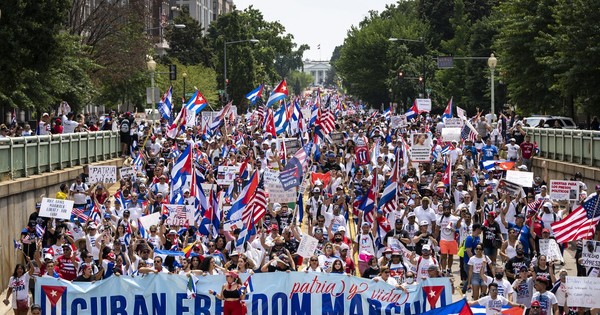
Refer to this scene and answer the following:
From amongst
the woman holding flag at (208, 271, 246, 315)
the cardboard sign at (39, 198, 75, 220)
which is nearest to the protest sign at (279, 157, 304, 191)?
the cardboard sign at (39, 198, 75, 220)

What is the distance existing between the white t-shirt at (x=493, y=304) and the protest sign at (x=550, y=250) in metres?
2.52

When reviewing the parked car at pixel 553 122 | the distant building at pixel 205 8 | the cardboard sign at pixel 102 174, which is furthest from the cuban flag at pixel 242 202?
the distant building at pixel 205 8

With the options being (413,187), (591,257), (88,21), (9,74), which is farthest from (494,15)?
(591,257)

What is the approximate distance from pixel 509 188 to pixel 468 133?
29.8ft

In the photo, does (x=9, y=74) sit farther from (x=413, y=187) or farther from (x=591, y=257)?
(x=591, y=257)

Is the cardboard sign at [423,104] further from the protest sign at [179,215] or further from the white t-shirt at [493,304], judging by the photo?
the white t-shirt at [493,304]

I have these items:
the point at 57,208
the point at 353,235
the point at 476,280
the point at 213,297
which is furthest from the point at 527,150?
the point at 213,297

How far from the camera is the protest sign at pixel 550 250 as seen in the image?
18453 millimetres

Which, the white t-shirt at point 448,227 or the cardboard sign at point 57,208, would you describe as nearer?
the cardboard sign at point 57,208

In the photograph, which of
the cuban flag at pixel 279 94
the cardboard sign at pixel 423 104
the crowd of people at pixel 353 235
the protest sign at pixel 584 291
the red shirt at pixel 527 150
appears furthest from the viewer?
the cardboard sign at pixel 423 104

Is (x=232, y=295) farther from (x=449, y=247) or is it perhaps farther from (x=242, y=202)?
(x=449, y=247)

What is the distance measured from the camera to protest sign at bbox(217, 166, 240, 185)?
26891mm

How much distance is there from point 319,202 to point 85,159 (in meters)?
12.4

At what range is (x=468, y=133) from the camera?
109 ft
